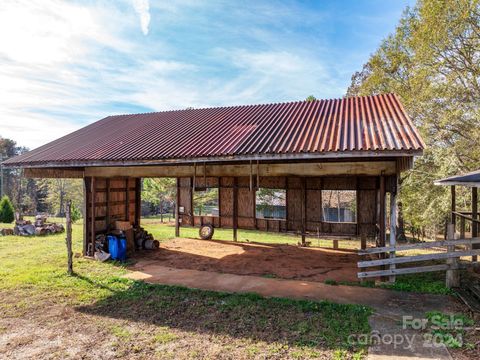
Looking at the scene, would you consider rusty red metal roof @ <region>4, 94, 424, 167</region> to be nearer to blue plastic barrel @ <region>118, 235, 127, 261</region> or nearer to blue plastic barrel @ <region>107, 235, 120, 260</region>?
blue plastic barrel @ <region>107, 235, 120, 260</region>

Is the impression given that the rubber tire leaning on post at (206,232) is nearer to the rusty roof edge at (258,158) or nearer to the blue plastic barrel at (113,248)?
the blue plastic barrel at (113,248)

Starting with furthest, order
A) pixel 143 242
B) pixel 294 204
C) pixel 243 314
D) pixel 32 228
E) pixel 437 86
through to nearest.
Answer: pixel 32 228 < pixel 437 86 < pixel 294 204 < pixel 143 242 < pixel 243 314

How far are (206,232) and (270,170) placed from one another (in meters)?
7.00

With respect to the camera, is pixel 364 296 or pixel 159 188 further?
pixel 159 188

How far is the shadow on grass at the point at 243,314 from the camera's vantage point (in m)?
4.99

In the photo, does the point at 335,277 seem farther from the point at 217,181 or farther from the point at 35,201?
the point at 35,201

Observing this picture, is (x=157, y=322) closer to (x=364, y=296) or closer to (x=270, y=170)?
(x=364, y=296)

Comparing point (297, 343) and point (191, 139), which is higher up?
point (191, 139)

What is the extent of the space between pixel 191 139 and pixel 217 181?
553 cm

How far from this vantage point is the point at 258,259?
34.4 feet

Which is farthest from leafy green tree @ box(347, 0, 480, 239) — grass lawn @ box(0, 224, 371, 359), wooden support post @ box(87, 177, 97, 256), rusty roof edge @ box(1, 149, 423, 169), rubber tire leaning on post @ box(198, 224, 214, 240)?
wooden support post @ box(87, 177, 97, 256)

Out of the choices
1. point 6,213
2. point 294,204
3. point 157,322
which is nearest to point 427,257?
point 157,322

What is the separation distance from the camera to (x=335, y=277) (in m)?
8.29

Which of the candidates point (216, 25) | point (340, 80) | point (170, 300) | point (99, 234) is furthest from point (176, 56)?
point (340, 80)
